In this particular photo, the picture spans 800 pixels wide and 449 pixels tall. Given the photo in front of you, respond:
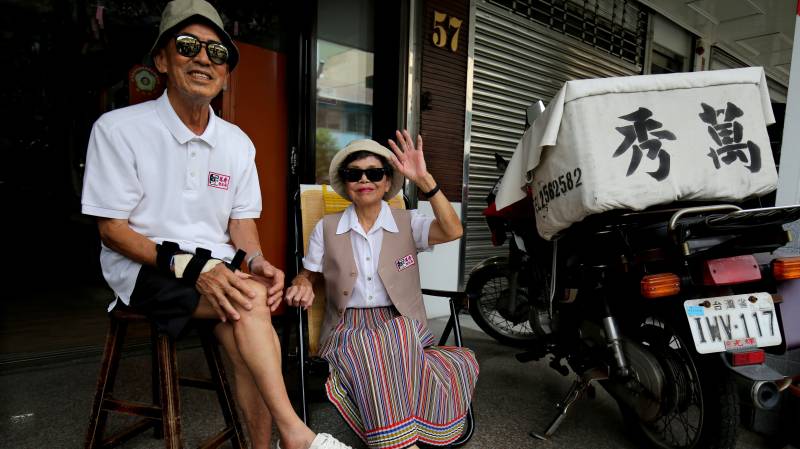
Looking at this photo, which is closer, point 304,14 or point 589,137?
point 589,137

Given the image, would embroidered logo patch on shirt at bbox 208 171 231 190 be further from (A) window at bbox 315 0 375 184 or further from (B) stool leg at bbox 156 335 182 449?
(A) window at bbox 315 0 375 184

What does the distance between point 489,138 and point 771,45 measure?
652 centimetres

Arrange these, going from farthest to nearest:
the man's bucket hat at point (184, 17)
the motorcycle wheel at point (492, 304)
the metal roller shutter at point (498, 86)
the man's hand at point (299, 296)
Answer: the metal roller shutter at point (498, 86) → the motorcycle wheel at point (492, 304) → the man's hand at point (299, 296) → the man's bucket hat at point (184, 17)

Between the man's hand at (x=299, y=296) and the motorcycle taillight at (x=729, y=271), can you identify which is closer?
the motorcycle taillight at (x=729, y=271)

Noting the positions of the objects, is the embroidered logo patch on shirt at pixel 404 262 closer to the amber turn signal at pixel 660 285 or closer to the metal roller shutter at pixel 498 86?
the amber turn signal at pixel 660 285

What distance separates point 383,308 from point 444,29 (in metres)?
3.16

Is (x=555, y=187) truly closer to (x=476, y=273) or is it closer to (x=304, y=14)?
(x=476, y=273)

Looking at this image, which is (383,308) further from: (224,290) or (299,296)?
(224,290)


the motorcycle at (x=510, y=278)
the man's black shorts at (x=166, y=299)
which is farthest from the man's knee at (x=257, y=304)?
the motorcycle at (x=510, y=278)

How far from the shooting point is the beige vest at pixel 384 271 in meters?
2.16

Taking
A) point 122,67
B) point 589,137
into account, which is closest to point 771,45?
point 589,137

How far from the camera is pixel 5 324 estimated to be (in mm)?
3621

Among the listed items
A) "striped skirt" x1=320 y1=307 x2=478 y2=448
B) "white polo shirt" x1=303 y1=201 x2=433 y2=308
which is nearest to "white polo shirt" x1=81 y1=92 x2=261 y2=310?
"white polo shirt" x1=303 y1=201 x2=433 y2=308

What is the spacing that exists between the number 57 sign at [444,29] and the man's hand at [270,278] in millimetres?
3248
